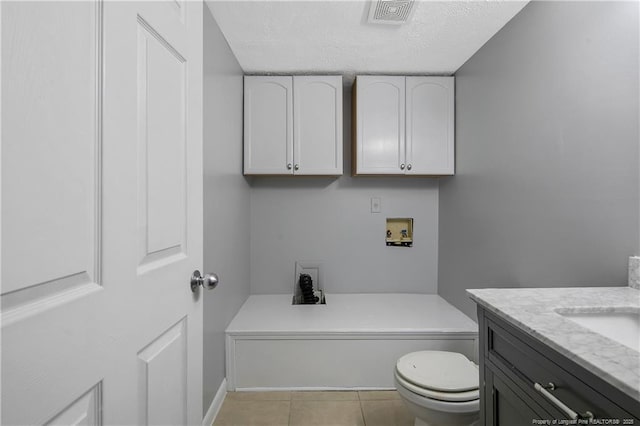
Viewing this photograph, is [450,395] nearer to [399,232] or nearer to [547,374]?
[547,374]

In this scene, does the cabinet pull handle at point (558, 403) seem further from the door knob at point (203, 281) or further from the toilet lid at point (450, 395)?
the door knob at point (203, 281)

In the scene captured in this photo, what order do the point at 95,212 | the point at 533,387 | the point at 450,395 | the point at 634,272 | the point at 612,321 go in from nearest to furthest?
the point at 95,212, the point at 533,387, the point at 612,321, the point at 634,272, the point at 450,395

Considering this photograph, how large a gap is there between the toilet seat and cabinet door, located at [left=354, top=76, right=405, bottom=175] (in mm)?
1352

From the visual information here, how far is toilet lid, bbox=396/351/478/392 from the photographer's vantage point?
1.45 meters

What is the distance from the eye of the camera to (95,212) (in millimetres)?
555

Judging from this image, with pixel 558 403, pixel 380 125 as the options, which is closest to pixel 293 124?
pixel 380 125

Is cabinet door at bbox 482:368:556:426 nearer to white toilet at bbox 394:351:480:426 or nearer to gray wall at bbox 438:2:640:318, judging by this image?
white toilet at bbox 394:351:480:426

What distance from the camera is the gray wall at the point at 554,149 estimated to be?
1.17m

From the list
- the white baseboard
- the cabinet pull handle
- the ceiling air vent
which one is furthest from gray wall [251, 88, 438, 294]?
the cabinet pull handle

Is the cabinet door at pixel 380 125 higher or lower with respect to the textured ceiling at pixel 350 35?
lower

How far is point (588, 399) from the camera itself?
2.30 feet

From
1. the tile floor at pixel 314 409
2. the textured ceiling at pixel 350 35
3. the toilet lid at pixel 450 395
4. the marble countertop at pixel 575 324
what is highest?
the textured ceiling at pixel 350 35

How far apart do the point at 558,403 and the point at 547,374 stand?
2.7 inches

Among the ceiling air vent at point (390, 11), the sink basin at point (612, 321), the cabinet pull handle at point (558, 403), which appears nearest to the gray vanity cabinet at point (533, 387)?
the cabinet pull handle at point (558, 403)
